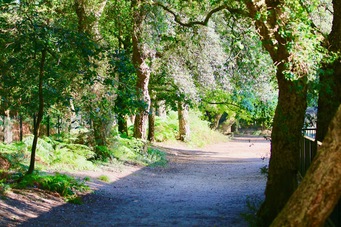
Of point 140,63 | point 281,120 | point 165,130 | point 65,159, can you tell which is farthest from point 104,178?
point 165,130

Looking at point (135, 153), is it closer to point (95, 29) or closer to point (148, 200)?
point (95, 29)

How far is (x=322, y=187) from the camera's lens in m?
4.54

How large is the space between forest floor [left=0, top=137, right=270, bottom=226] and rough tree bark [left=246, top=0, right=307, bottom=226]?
3.65ft

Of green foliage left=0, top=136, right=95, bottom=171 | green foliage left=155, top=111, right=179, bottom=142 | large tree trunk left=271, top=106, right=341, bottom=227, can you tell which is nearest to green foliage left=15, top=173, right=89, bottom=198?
green foliage left=0, top=136, right=95, bottom=171

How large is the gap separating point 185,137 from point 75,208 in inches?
868

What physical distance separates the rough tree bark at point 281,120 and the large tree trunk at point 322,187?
4068 mm

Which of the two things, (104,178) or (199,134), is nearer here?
(104,178)

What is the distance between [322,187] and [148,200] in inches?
343

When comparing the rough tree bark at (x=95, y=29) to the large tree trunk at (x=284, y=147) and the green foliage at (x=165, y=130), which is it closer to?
the large tree trunk at (x=284, y=147)

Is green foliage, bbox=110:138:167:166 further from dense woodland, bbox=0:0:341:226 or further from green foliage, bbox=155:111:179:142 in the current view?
green foliage, bbox=155:111:179:142

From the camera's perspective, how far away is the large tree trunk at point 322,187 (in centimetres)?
452

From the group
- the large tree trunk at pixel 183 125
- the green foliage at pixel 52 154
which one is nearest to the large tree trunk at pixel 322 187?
the green foliage at pixel 52 154

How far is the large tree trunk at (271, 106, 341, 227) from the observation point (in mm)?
4523

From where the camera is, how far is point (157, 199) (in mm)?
13117
